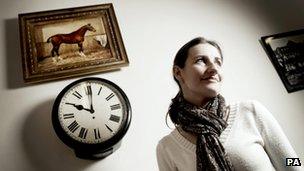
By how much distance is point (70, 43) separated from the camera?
1.82 metres

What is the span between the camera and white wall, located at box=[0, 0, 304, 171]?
1569mm

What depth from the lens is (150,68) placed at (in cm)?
183

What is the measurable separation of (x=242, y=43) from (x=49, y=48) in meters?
1.16

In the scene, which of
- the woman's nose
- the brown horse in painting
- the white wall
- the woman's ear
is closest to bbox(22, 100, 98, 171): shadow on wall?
the white wall

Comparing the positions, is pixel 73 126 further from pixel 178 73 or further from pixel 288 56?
pixel 288 56

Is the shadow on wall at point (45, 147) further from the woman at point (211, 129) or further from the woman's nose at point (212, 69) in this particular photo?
the woman's nose at point (212, 69)

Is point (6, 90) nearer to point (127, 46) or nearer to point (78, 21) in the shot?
point (78, 21)

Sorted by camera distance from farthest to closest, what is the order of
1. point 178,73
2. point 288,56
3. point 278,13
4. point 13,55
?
point 278,13 < point 288,56 < point 13,55 < point 178,73

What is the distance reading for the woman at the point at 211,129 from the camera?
3.58ft

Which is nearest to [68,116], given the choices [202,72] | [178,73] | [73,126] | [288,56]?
[73,126]

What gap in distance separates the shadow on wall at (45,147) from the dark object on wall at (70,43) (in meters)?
0.21

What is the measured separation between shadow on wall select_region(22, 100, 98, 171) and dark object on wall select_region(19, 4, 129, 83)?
215 millimetres

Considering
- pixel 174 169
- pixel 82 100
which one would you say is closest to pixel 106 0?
pixel 82 100

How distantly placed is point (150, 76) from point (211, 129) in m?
0.73
